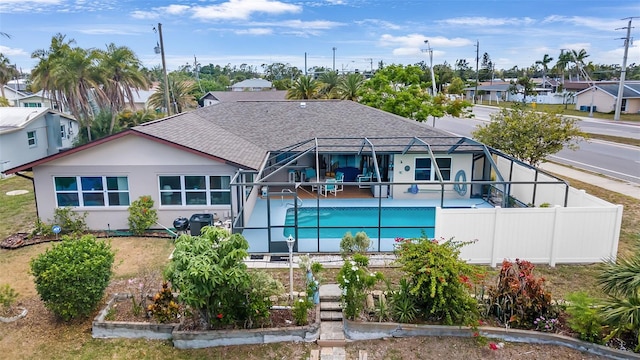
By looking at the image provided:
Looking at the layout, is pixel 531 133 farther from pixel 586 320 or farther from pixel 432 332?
pixel 432 332

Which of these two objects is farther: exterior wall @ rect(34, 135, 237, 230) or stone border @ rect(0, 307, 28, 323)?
exterior wall @ rect(34, 135, 237, 230)

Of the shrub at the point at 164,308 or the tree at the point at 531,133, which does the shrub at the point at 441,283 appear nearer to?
the shrub at the point at 164,308

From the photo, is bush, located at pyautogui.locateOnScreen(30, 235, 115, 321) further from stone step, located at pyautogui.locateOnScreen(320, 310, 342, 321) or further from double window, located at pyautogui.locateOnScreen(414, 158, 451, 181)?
double window, located at pyautogui.locateOnScreen(414, 158, 451, 181)

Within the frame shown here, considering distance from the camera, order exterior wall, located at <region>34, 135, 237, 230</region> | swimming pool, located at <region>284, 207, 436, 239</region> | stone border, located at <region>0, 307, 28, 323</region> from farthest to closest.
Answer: swimming pool, located at <region>284, 207, 436, 239</region> < exterior wall, located at <region>34, 135, 237, 230</region> < stone border, located at <region>0, 307, 28, 323</region>

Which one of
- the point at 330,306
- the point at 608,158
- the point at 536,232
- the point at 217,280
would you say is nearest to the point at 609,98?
the point at 608,158

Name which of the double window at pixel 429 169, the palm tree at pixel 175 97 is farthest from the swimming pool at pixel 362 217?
the palm tree at pixel 175 97

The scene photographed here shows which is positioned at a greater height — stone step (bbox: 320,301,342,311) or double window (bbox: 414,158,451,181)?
double window (bbox: 414,158,451,181)

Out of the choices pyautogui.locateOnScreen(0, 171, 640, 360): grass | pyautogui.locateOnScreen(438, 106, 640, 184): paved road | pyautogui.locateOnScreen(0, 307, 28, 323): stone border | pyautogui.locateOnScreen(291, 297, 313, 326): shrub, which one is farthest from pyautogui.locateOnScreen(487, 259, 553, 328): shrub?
pyautogui.locateOnScreen(438, 106, 640, 184): paved road
